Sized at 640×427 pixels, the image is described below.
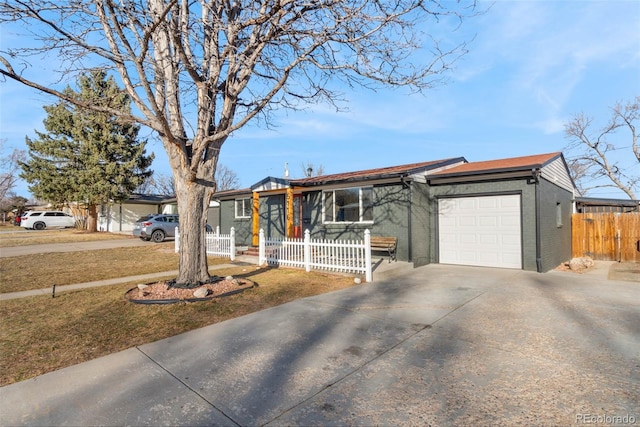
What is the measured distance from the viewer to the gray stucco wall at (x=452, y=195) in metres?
9.09

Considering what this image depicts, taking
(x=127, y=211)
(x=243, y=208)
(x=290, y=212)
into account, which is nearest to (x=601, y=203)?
(x=290, y=212)

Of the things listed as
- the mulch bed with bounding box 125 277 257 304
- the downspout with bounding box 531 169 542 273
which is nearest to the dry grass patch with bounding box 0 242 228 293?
the mulch bed with bounding box 125 277 257 304

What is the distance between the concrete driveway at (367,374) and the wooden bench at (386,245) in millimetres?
4897

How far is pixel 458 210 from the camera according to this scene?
10.5 meters

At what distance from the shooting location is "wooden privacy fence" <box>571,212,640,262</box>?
1183 cm

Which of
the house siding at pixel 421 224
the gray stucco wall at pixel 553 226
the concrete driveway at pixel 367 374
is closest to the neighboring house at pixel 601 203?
the gray stucco wall at pixel 553 226

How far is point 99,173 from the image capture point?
21578 mm

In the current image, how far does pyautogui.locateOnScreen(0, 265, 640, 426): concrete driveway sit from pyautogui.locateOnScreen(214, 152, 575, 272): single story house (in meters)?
4.27

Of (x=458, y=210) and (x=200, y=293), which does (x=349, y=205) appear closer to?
(x=458, y=210)

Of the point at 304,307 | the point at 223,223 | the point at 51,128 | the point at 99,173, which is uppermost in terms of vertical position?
the point at 51,128

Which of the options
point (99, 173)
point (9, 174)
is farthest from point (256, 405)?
point (9, 174)

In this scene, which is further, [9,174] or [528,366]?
[9,174]

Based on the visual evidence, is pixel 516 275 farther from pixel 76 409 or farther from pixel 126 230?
pixel 126 230

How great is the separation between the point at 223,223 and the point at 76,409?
15006mm
